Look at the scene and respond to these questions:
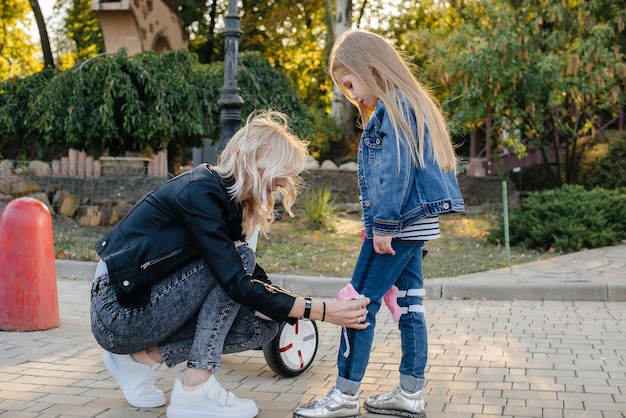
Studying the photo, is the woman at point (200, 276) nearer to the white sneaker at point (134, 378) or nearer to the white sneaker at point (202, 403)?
the white sneaker at point (202, 403)

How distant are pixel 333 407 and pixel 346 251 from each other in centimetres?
631

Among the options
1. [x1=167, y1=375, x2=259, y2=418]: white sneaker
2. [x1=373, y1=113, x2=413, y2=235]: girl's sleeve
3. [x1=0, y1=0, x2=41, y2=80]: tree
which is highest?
[x1=0, y1=0, x2=41, y2=80]: tree

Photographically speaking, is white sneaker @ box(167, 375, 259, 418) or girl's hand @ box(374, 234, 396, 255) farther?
white sneaker @ box(167, 375, 259, 418)

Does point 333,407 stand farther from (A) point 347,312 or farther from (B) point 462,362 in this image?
(B) point 462,362

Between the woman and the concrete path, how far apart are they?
370 mm

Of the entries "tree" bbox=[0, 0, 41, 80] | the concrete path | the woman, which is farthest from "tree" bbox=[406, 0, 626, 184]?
"tree" bbox=[0, 0, 41, 80]

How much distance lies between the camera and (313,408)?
3408mm

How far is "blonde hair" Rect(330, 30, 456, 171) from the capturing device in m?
3.27

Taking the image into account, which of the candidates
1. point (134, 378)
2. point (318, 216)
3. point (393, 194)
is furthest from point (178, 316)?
point (318, 216)

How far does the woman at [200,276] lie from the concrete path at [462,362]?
0.37 m

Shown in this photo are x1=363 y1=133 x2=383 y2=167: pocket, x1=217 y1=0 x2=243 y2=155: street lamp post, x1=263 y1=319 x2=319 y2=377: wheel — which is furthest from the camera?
x1=217 y1=0 x2=243 y2=155: street lamp post

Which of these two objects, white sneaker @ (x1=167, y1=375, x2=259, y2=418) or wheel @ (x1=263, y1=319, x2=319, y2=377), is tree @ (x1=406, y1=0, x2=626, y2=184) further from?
white sneaker @ (x1=167, y1=375, x2=259, y2=418)

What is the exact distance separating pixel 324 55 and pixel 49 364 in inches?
861

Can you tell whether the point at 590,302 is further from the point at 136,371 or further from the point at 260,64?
the point at 260,64
